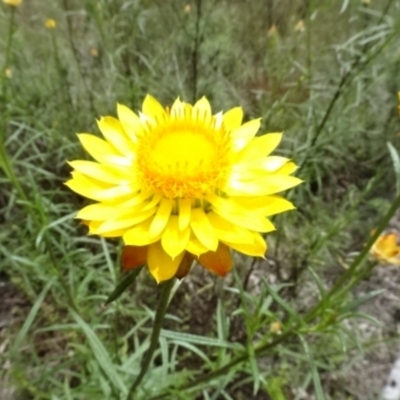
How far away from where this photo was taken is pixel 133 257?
792mm

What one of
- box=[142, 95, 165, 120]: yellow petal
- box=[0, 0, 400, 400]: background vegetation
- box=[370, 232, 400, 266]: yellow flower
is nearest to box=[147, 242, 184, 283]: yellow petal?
box=[142, 95, 165, 120]: yellow petal

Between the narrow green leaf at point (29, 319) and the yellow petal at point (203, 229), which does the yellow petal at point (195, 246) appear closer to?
the yellow petal at point (203, 229)

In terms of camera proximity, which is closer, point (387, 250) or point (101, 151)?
point (101, 151)

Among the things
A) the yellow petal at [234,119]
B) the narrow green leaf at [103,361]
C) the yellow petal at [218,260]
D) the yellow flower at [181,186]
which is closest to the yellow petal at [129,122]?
the yellow flower at [181,186]

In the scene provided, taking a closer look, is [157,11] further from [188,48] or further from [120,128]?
[120,128]

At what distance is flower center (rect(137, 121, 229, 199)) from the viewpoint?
0.83 m

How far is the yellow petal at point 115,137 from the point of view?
92 cm

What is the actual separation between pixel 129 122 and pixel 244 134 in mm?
177

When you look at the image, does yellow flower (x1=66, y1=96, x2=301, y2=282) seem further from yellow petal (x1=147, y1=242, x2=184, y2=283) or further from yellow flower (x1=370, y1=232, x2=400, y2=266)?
yellow flower (x1=370, y1=232, x2=400, y2=266)

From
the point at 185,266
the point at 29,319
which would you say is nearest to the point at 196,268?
the point at 29,319

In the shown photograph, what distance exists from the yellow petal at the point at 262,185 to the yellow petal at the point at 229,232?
0.04m

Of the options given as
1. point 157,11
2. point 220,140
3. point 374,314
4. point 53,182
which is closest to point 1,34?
point 157,11

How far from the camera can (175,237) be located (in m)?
0.79

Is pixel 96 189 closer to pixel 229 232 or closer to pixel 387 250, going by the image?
pixel 229 232
